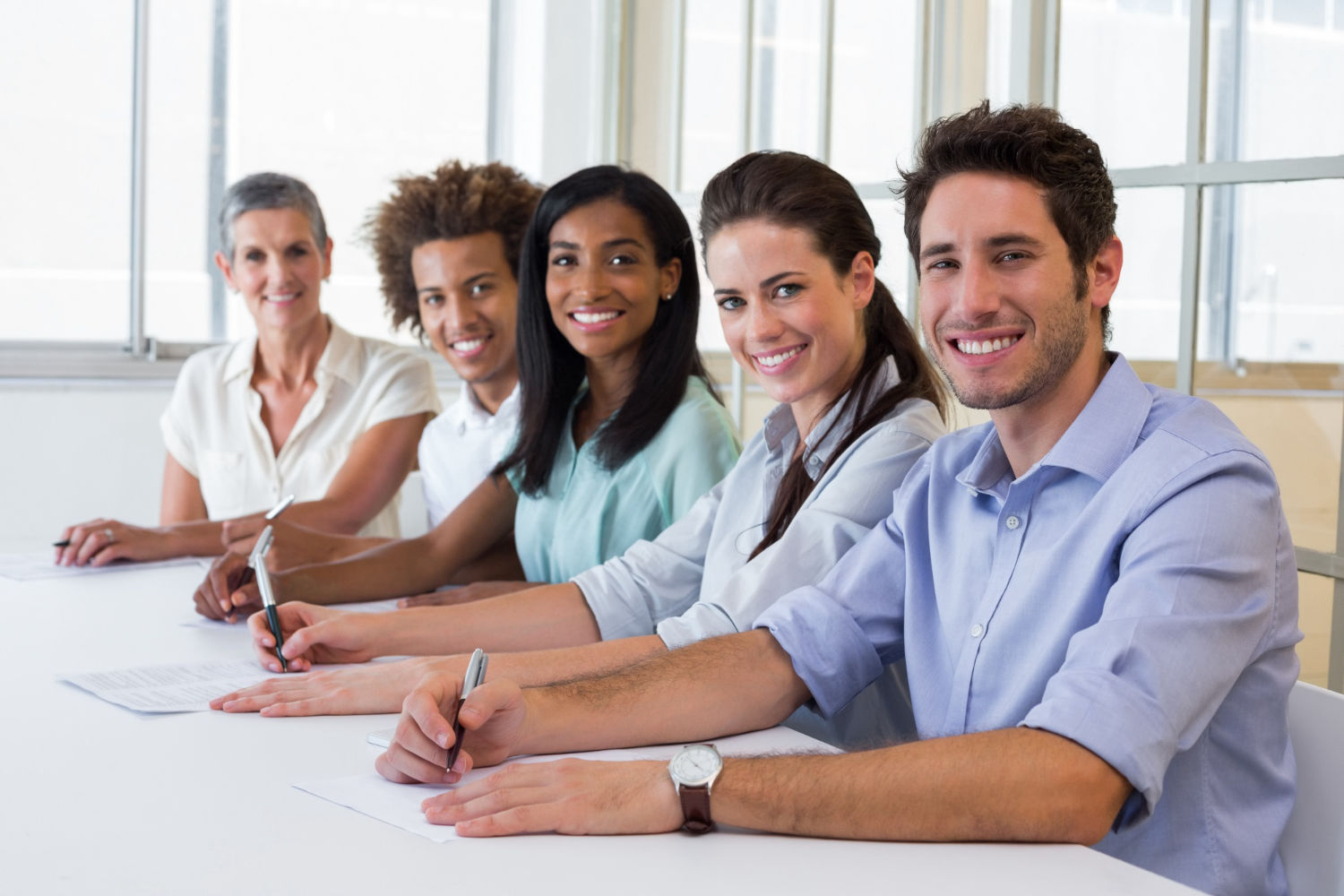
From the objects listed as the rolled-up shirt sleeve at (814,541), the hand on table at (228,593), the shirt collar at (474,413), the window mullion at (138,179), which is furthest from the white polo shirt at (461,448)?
the window mullion at (138,179)

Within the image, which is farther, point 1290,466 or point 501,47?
point 501,47

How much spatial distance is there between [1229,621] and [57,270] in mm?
3787

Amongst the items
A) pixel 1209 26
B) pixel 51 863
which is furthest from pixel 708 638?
pixel 1209 26

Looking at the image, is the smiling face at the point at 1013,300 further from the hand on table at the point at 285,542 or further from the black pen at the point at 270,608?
the hand on table at the point at 285,542

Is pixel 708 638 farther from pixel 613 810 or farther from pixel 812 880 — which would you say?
pixel 812 880

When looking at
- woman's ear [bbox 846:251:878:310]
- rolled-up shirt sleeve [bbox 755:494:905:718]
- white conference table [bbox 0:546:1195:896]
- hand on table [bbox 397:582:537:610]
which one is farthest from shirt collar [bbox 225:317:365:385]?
rolled-up shirt sleeve [bbox 755:494:905:718]

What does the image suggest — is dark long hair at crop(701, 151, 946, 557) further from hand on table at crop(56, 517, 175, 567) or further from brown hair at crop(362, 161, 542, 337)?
hand on table at crop(56, 517, 175, 567)

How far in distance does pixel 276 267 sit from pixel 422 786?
2.05m

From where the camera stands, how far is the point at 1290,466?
5.46 feet

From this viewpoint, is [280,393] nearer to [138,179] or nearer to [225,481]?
[225,481]

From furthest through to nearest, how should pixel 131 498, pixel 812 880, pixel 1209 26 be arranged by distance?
pixel 131 498, pixel 1209 26, pixel 812 880

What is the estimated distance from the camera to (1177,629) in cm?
106

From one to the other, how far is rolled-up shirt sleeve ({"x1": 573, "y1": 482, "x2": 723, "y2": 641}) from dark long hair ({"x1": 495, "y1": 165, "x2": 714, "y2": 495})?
0.94ft

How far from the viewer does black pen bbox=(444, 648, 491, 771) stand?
3.86 ft
